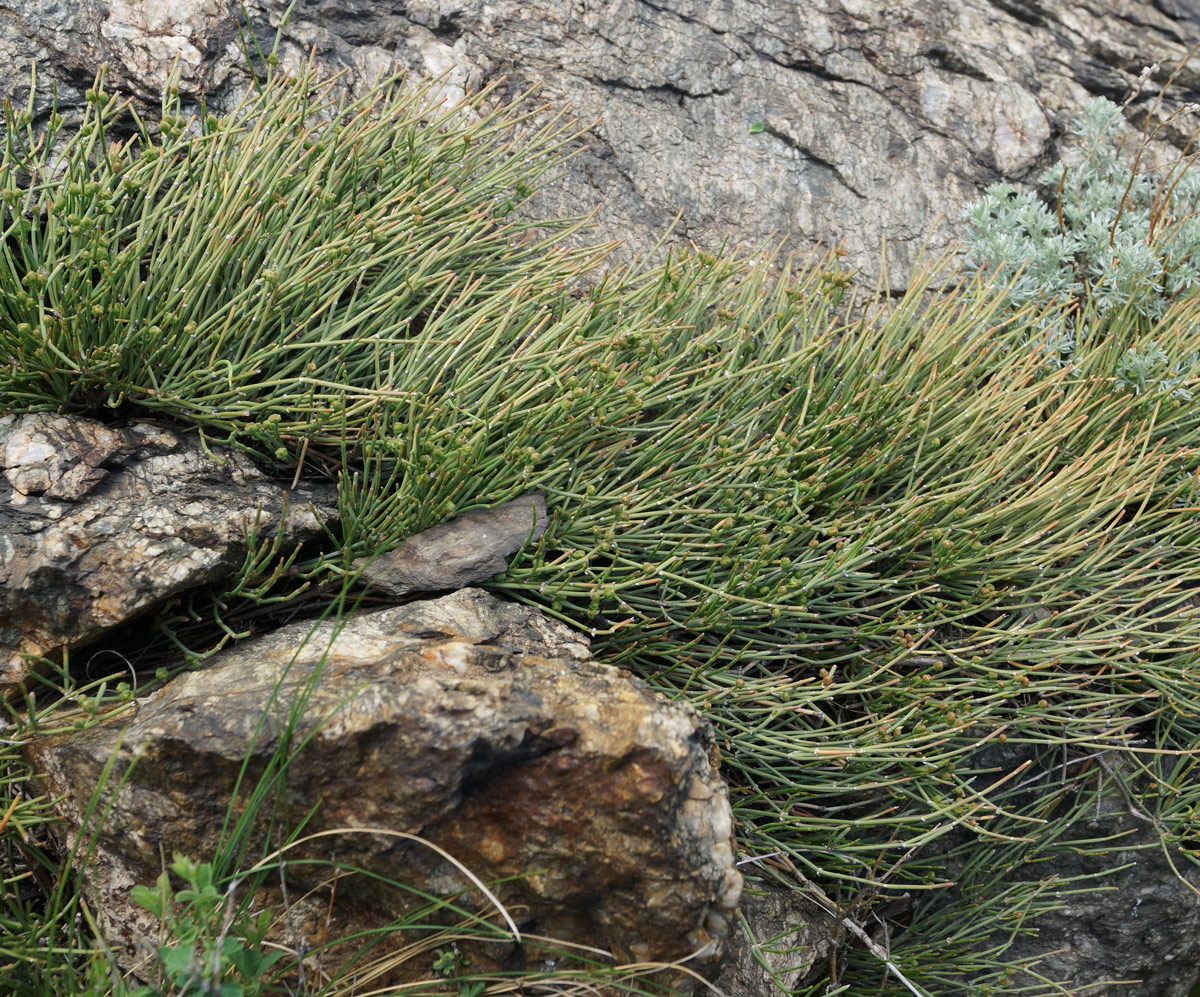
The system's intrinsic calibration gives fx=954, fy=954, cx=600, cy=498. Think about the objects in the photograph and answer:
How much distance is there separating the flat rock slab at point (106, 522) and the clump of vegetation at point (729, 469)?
0.10m

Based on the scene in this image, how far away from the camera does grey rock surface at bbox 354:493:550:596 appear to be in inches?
95.7

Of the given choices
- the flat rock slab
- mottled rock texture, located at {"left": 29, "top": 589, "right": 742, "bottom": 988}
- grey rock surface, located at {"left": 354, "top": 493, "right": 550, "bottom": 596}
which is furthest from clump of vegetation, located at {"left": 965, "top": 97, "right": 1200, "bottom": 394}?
the flat rock slab

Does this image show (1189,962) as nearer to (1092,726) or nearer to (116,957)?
(1092,726)

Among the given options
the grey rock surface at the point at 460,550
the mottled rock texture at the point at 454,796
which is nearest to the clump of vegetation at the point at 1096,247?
the grey rock surface at the point at 460,550

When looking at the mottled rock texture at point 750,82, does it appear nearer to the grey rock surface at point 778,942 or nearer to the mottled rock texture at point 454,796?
the mottled rock texture at point 454,796

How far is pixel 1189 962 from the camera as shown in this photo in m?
3.07

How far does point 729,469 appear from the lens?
9.04 ft

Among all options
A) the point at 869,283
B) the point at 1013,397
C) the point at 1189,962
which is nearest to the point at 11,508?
the point at 1013,397

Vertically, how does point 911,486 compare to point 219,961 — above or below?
above

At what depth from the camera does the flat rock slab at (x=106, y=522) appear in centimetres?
212

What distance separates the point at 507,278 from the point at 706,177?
1.38 m

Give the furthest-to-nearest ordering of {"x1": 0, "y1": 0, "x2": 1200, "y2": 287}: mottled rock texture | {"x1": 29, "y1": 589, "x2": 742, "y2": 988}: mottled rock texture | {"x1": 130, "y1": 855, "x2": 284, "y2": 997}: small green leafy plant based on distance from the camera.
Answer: {"x1": 0, "y1": 0, "x2": 1200, "y2": 287}: mottled rock texture, {"x1": 29, "y1": 589, "x2": 742, "y2": 988}: mottled rock texture, {"x1": 130, "y1": 855, "x2": 284, "y2": 997}: small green leafy plant

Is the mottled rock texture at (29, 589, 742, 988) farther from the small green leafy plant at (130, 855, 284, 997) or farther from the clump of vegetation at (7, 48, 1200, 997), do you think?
the clump of vegetation at (7, 48, 1200, 997)

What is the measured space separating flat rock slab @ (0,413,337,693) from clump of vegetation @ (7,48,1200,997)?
3.8 inches
